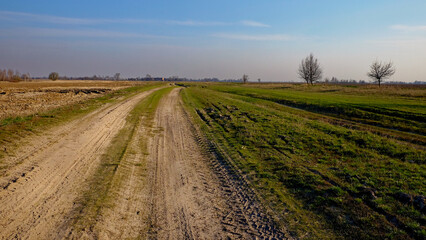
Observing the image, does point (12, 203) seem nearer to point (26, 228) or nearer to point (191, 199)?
point (26, 228)

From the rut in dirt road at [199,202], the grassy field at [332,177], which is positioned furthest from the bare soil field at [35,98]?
the grassy field at [332,177]

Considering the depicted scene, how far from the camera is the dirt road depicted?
4.88 metres

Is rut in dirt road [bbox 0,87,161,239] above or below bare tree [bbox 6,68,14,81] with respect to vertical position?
below

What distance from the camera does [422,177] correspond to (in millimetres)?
7656

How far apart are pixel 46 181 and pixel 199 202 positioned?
415cm

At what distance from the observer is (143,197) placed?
6.29 meters

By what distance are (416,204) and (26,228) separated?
26.8 feet

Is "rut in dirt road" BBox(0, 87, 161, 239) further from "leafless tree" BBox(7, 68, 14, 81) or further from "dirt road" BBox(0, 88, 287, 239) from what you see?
"leafless tree" BBox(7, 68, 14, 81)

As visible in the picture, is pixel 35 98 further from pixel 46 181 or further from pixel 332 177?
pixel 332 177

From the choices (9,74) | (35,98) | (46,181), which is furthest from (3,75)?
(46,181)

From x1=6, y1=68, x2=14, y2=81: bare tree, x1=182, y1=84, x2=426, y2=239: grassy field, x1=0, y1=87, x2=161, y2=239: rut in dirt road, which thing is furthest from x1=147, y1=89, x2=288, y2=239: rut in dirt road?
x1=6, y1=68, x2=14, y2=81: bare tree

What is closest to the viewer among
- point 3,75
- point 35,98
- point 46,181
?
point 46,181

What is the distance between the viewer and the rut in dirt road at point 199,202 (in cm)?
496

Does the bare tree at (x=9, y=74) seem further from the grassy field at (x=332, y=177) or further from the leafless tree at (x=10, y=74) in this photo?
the grassy field at (x=332, y=177)
